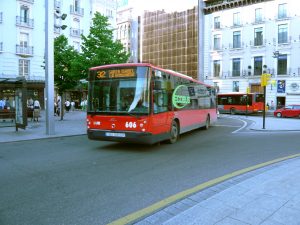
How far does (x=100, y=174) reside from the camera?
6547 mm

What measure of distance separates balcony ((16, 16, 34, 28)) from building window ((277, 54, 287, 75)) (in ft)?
110

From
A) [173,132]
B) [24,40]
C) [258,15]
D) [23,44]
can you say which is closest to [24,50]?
[23,44]

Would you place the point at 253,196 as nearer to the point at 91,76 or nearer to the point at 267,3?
the point at 91,76

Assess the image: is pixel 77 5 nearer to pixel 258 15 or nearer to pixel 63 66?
pixel 63 66

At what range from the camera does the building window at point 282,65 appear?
142ft

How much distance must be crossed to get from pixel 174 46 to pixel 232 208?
195ft

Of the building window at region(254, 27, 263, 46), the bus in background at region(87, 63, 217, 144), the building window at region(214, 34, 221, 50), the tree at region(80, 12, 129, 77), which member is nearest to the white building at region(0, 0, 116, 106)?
the tree at region(80, 12, 129, 77)

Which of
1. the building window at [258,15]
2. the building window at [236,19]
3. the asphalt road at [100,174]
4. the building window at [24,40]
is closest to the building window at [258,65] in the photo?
the building window at [258,15]

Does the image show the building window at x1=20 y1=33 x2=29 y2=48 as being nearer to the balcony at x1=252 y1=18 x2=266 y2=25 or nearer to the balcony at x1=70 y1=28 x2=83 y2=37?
the balcony at x1=70 y1=28 x2=83 y2=37

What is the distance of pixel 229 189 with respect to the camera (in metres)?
5.05

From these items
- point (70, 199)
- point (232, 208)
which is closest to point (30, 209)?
point (70, 199)

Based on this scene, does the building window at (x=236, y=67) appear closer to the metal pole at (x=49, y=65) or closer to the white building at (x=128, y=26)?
the white building at (x=128, y=26)

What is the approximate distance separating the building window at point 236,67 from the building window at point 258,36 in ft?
11.9

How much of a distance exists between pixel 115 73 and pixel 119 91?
617mm
